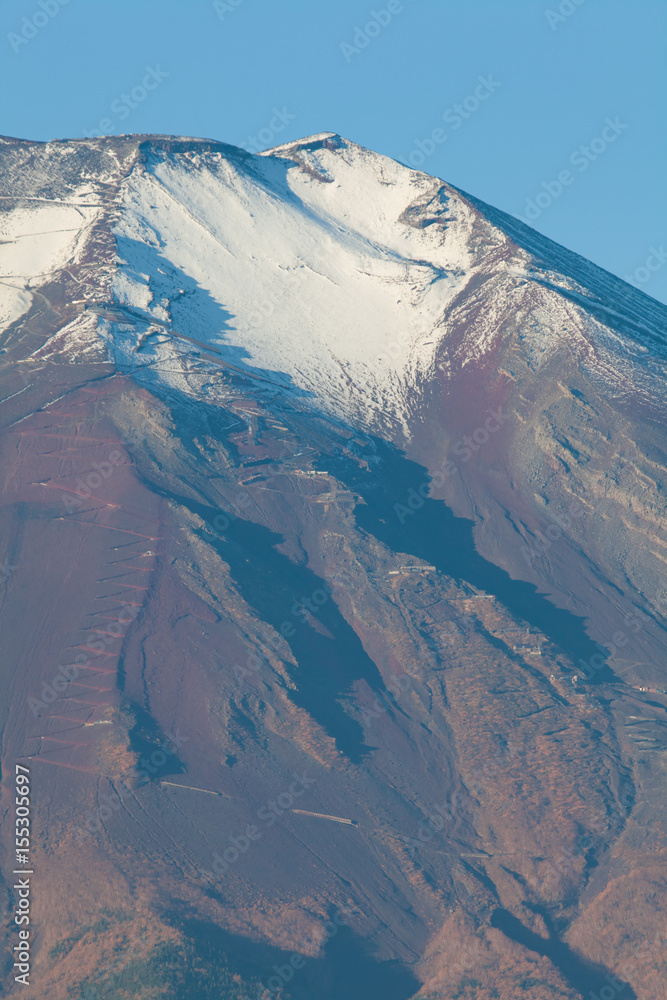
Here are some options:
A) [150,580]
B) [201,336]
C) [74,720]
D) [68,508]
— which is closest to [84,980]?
[74,720]

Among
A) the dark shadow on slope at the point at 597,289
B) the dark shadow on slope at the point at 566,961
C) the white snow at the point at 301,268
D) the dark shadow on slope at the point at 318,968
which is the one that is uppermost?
the dark shadow on slope at the point at 597,289

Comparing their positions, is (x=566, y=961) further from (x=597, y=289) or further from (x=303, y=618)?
(x=597, y=289)

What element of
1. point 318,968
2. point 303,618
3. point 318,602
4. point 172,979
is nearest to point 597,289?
point 318,602

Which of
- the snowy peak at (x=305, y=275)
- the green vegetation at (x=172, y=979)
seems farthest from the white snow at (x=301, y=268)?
the green vegetation at (x=172, y=979)

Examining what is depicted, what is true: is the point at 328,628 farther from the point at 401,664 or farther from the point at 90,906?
the point at 90,906

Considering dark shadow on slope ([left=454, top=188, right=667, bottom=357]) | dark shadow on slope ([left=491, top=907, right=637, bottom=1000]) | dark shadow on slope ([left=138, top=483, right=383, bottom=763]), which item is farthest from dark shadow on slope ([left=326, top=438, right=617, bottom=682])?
dark shadow on slope ([left=454, top=188, right=667, bottom=357])

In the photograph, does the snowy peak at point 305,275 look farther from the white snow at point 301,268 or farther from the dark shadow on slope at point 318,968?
the dark shadow on slope at point 318,968
